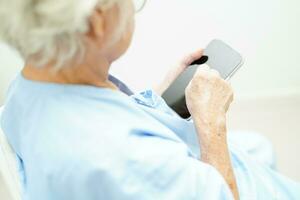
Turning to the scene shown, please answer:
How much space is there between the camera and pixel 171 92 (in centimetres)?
92

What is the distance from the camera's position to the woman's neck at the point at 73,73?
0.58 metres

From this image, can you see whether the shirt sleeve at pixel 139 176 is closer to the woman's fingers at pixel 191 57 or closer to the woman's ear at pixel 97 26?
the woman's ear at pixel 97 26

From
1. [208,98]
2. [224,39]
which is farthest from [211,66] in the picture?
[224,39]

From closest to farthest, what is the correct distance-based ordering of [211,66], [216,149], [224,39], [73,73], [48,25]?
[48,25]
[73,73]
[216,149]
[211,66]
[224,39]

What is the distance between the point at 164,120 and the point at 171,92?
0.76ft

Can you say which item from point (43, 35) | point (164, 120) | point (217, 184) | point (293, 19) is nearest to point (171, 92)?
point (164, 120)

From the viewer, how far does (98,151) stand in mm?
528

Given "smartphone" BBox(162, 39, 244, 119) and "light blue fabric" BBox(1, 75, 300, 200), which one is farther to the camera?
"smartphone" BBox(162, 39, 244, 119)

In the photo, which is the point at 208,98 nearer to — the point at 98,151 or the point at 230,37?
the point at 98,151

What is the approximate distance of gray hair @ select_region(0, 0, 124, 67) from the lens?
1.53 feet

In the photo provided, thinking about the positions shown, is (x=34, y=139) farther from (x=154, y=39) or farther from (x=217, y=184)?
(x=154, y=39)

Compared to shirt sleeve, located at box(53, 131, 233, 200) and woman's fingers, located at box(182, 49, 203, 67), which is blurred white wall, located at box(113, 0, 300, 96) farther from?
shirt sleeve, located at box(53, 131, 233, 200)

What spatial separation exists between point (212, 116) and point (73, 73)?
270 mm

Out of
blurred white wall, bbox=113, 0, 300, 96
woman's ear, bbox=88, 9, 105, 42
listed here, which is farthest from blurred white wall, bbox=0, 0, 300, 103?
woman's ear, bbox=88, 9, 105, 42
